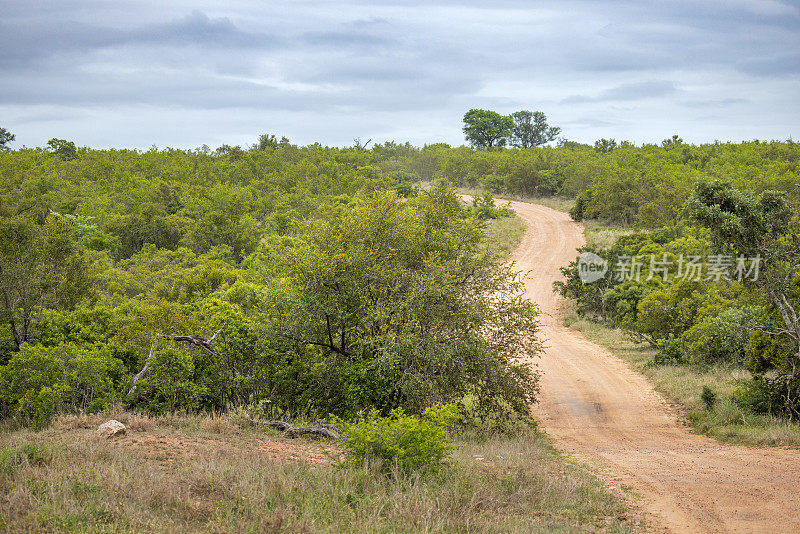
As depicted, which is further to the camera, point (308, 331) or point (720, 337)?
point (720, 337)

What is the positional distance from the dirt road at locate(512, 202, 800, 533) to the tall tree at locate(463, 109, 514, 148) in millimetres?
94741

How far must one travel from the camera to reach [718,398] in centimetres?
1638

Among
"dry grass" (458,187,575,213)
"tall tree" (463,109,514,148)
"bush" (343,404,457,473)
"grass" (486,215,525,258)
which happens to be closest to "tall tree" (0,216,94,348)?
"bush" (343,404,457,473)

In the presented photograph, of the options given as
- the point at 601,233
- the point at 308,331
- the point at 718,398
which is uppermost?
the point at 601,233

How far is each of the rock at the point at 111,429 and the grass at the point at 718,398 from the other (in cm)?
1158

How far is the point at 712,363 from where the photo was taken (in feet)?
66.4

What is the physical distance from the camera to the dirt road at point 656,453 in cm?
850

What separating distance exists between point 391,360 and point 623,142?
96.9m

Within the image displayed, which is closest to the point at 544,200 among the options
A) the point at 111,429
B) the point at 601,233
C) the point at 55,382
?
the point at 601,233

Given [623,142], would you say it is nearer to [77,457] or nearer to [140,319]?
[140,319]

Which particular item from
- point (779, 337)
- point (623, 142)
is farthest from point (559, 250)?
point (623, 142)
